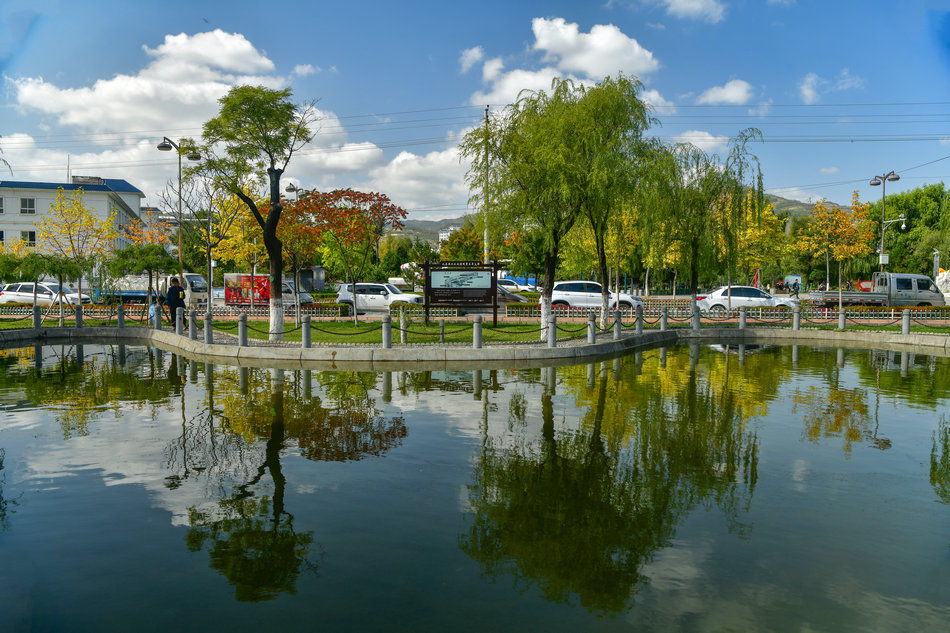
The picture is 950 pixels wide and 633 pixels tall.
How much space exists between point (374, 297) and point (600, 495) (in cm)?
2525

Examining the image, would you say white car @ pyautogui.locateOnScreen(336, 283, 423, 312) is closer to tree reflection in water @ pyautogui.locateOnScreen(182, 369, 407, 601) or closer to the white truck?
tree reflection in water @ pyautogui.locateOnScreen(182, 369, 407, 601)

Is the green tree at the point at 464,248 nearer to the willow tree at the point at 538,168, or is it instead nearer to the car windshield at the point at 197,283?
the car windshield at the point at 197,283

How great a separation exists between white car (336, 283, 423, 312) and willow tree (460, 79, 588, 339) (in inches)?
414

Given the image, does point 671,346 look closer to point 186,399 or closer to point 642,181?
point 642,181

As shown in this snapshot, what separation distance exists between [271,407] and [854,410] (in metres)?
9.71

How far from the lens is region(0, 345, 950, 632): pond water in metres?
3.88

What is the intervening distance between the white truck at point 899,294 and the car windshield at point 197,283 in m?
37.2

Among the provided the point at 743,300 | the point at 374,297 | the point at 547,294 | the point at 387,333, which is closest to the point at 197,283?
the point at 374,297

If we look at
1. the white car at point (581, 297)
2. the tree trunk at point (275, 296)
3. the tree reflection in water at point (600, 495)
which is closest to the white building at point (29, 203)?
the tree trunk at point (275, 296)

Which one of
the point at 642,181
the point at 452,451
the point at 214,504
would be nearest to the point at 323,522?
the point at 214,504

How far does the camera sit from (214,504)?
559 cm

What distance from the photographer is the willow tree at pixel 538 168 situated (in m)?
18.3

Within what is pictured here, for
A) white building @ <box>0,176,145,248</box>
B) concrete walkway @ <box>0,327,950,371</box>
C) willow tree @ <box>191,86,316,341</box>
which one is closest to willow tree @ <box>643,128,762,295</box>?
concrete walkway @ <box>0,327,950,371</box>

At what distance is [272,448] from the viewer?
741 cm
